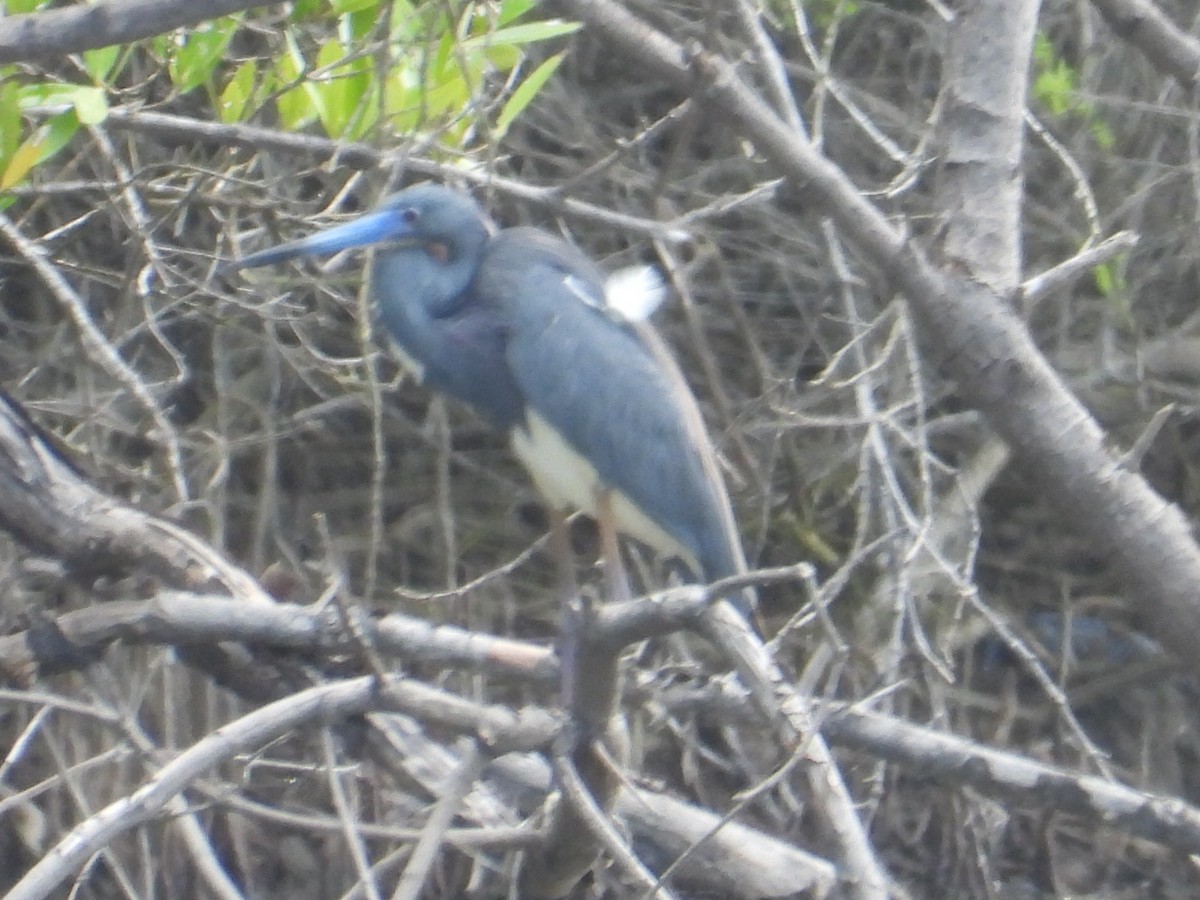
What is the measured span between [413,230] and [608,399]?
34 centimetres

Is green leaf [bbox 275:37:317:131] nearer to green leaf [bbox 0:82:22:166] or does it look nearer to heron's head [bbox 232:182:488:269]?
heron's head [bbox 232:182:488:269]

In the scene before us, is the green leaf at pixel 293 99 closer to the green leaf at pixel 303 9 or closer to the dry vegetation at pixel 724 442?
the green leaf at pixel 303 9

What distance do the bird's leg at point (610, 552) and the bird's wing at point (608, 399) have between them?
0.11 feet

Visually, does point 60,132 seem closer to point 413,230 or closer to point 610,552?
point 413,230

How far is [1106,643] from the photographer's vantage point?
9.76 ft

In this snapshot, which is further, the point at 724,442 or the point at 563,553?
the point at 724,442

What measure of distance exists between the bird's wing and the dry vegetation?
0.14m

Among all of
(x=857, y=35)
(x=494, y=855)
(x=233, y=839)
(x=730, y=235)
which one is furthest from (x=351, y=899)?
(x=857, y=35)

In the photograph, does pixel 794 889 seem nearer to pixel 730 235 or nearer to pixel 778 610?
pixel 778 610

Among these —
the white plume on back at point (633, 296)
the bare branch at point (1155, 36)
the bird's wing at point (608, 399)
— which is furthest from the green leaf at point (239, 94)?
the bare branch at point (1155, 36)

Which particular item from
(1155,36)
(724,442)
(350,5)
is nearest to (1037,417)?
(1155,36)

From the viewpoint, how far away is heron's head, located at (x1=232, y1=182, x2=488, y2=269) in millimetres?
1922

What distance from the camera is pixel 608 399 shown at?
2098 mm

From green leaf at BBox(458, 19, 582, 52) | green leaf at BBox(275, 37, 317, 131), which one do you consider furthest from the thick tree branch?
green leaf at BBox(275, 37, 317, 131)
